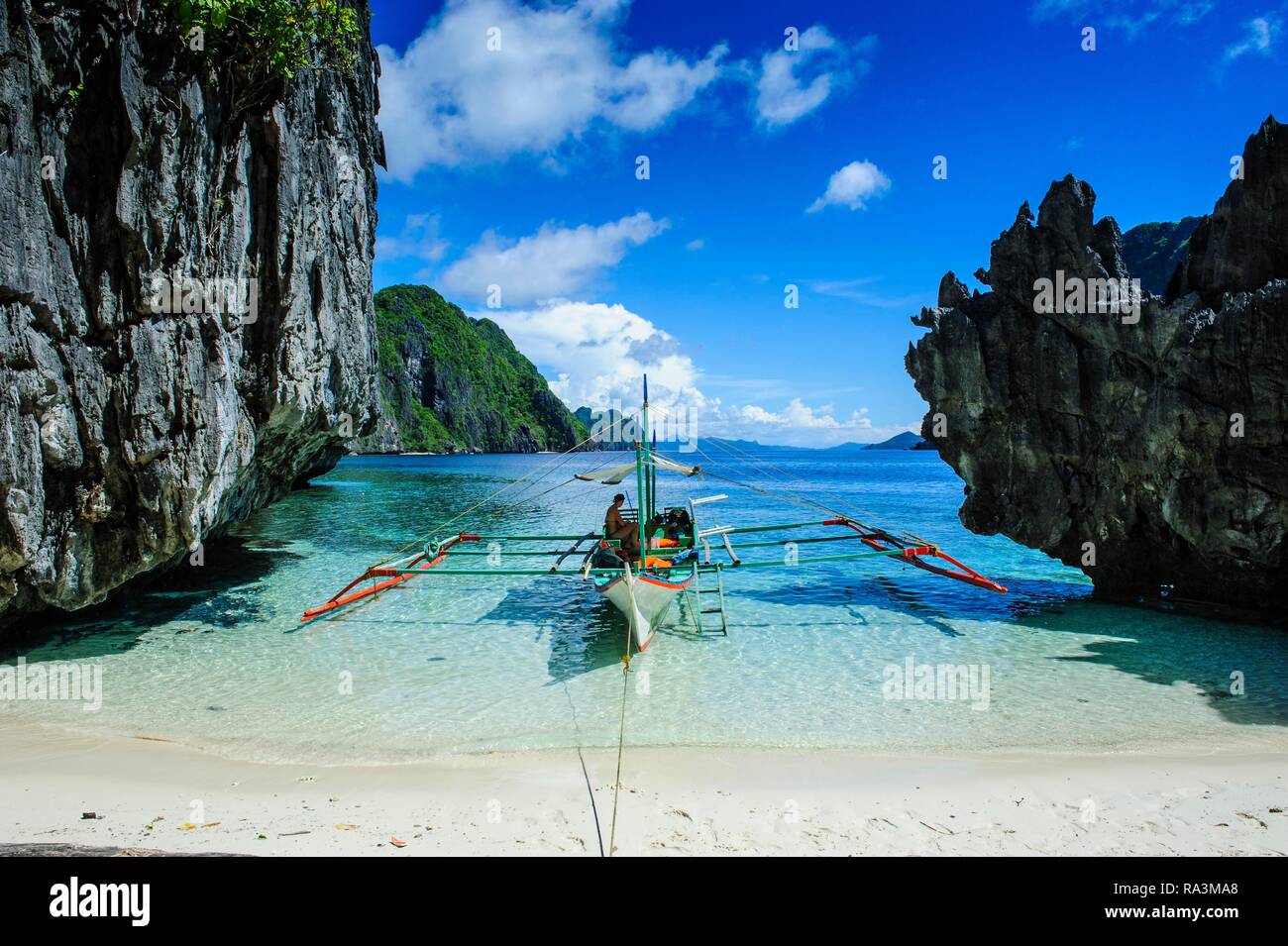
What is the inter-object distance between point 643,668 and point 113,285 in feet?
36.1

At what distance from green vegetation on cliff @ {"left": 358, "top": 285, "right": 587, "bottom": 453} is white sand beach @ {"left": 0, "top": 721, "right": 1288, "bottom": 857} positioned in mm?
126674

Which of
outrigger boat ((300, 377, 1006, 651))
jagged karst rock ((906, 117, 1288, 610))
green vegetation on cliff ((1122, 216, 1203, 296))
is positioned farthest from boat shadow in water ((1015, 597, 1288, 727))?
green vegetation on cliff ((1122, 216, 1203, 296))

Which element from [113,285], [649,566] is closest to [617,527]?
[649,566]

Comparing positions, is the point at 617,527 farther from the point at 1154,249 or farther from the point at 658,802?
the point at 1154,249

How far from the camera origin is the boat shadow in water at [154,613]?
489 inches

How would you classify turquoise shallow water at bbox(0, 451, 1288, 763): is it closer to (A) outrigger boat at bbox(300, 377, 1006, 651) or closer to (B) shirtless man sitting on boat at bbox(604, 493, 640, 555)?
(A) outrigger boat at bbox(300, 377, 1006, 651)

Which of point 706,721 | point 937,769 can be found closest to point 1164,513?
point 937,769

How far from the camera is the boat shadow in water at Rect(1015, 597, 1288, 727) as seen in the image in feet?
34.0

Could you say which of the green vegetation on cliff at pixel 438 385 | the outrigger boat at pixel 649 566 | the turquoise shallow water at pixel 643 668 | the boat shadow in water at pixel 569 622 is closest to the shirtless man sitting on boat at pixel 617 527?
the outrigger boat at pixel 649 566

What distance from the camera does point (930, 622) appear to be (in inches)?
608

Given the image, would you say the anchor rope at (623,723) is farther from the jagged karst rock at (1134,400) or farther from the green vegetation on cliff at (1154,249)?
the green vegetation on cliff at (1154,249)

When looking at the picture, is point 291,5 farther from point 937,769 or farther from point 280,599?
point 937,769

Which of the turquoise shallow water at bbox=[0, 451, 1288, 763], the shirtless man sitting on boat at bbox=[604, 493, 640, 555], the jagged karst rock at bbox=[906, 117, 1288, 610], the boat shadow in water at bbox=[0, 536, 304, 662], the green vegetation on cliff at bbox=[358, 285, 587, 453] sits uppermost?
the green vegetation on cliff at bbox=[358, 285, 587, 453]
